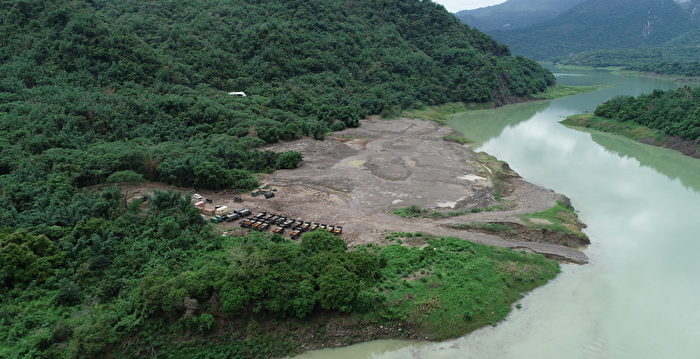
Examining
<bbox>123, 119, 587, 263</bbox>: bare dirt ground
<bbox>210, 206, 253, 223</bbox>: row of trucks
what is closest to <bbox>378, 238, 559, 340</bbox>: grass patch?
<bbox>123, 119, 587, 263</bbox>: bare dirt ground

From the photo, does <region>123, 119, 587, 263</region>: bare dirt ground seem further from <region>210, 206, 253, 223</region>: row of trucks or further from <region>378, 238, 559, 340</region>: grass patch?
<region>378, 238, 559, 340</region>: grass patch

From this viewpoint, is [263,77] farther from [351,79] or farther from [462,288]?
[462,288]

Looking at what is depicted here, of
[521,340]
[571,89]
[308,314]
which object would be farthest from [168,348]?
[571,89]

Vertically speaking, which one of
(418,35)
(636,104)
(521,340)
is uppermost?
(418,35)

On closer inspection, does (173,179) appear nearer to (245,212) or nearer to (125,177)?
(125,177)

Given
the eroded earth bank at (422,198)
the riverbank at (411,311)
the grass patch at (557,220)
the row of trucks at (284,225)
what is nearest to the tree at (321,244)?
the riverbank at (411,311)

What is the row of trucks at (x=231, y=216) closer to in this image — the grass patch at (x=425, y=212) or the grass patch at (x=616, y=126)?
the grass patch at (x=425, y=212)

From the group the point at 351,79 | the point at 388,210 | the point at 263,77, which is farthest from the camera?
the point at 351,79
